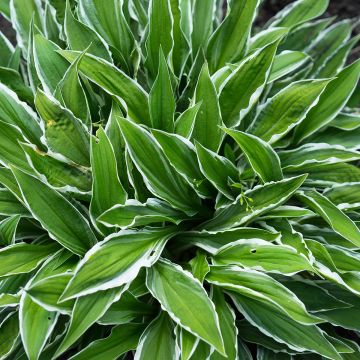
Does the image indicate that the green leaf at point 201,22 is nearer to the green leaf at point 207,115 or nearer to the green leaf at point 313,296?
the green leaf at point 207,115

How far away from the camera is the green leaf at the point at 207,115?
1.12m

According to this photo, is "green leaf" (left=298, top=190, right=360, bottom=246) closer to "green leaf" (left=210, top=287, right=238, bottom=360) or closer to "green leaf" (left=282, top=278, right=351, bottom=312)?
"green leaf" (left=282, top=278, right=351, bottom=312)

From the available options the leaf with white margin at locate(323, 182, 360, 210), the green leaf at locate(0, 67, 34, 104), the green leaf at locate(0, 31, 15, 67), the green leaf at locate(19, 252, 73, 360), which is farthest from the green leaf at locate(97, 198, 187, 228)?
the green leaf at locate(0, 31, 15, 67)

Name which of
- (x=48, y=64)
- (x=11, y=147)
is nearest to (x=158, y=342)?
(x=11, y=147)

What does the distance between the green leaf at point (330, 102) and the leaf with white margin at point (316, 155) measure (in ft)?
0.20

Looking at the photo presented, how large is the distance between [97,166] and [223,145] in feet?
1.31

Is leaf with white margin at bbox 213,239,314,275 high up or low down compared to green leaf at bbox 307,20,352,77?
down

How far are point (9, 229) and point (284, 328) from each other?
62cm

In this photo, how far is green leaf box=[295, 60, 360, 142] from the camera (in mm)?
1281

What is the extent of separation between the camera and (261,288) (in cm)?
102

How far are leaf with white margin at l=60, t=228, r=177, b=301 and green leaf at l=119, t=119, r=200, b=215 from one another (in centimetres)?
9

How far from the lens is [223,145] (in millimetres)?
1312

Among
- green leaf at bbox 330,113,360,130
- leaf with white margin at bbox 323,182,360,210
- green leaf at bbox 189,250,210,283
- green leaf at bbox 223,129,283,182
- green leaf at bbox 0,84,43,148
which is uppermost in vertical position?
green leaf at bbox 0,84,43,148

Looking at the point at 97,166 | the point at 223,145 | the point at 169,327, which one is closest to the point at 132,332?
the point at 169,327
